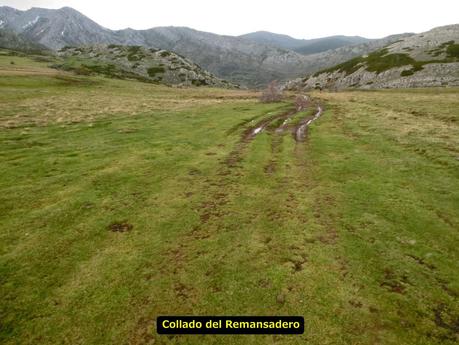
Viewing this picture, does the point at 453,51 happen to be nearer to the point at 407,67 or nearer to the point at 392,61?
the point at 407,67

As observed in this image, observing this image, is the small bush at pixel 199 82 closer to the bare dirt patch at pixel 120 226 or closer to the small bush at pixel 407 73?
the small bush at pixel 407 73

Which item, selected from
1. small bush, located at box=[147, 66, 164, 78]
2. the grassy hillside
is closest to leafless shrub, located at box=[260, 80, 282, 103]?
the grassy hillside

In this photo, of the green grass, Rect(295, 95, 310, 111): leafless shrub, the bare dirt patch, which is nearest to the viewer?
the bare dirt patch

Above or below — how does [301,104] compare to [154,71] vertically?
below

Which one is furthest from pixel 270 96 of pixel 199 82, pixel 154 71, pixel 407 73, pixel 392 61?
pixel 154 71

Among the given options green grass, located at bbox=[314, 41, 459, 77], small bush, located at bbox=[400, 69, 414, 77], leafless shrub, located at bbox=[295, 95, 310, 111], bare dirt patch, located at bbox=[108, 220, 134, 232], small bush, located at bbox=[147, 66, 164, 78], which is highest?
green grass, located at bbox=[314, 41, 459, 77]

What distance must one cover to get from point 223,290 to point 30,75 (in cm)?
11059

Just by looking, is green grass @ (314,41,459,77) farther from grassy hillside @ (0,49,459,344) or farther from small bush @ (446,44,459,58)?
grassy hillside @ (0,49,459,344)

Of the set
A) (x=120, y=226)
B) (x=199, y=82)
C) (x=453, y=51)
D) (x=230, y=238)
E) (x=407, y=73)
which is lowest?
(x=120, y=226)

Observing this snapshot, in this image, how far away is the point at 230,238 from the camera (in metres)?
16.0

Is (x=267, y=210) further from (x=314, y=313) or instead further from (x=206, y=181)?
(x=314, y=313)

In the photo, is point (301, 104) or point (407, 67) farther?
point (407, 67)

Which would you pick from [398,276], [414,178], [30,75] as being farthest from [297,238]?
[30,75]

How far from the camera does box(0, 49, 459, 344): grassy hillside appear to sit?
11062 mm
